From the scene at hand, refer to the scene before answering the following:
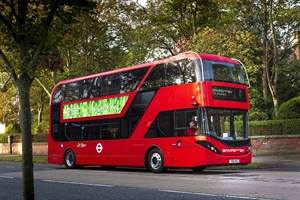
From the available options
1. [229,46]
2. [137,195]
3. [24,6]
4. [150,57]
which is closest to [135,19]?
[150,57]

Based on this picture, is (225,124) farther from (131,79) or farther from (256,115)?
(256,115)

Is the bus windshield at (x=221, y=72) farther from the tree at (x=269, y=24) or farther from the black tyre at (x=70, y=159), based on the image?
the tree at (x=269, y=24)

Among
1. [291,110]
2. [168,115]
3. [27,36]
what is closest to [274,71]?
[291,110]

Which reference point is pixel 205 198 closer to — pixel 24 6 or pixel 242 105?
pixel 24 6

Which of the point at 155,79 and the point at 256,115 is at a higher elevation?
the point at 155,79

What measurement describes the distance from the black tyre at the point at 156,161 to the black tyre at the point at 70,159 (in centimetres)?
567

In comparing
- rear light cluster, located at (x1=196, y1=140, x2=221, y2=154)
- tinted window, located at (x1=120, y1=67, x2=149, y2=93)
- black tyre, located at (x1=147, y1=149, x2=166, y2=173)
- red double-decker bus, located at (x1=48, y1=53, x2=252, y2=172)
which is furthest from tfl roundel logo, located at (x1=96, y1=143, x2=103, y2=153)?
Result: rear light cluster, located at (x1=196, y1=140, x2=221, y2=154)

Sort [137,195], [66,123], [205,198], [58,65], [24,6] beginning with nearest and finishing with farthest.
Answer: [24,6] → [205,198] → [137,195] → [66,123] → [58,65]

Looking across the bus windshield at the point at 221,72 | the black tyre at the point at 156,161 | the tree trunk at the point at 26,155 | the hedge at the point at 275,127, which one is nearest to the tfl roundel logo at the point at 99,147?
the black tyre at the point at 156,161

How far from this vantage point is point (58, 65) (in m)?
28.2

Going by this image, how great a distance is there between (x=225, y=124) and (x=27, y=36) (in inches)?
438

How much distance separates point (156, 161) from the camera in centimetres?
1920

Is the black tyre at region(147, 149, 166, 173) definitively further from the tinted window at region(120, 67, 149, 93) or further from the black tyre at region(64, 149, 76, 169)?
the black tyre at region(64, 149, 76, 169)

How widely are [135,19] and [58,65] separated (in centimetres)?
1248
